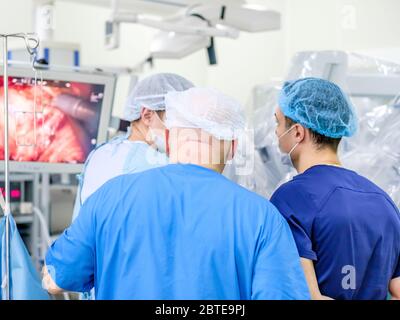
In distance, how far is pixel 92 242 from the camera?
1.27 m

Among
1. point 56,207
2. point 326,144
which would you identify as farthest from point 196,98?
point 56,207

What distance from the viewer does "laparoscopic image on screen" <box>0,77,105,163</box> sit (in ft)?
7.40

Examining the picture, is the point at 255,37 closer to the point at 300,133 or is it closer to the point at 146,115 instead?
the point at 146,115

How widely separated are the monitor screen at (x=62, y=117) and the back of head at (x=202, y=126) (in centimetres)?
109

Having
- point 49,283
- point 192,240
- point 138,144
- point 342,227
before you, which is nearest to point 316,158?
point 342,227

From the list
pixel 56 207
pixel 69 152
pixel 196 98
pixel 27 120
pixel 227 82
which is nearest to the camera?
pixel 196 98

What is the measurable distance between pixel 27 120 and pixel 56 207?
64.7 inches

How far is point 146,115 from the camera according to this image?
1865mm

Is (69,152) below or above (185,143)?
below

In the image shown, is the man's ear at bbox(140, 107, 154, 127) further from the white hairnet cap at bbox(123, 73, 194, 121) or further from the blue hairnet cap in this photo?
the blue hairnet cap

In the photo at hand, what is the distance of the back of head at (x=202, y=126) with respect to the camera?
1.28m

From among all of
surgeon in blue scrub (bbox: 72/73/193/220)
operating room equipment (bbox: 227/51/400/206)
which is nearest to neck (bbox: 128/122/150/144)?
surgeon in blue scrub (bbox: 72/73/193/220)

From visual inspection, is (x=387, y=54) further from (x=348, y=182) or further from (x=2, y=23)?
(x=2, y=23)

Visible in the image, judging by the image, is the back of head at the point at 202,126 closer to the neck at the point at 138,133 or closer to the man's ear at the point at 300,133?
the man's ear at the point at 300,133
